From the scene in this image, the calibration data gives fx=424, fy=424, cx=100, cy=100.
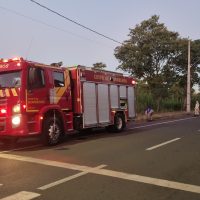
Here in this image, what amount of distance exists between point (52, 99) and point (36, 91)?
3.11ft

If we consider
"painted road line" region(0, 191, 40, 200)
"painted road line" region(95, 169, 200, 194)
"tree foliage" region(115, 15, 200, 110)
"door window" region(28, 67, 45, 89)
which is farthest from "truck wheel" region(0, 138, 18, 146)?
"tree foliage" region(115, 15, 200, 110)

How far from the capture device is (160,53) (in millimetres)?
42625

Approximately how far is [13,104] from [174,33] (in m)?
33.4

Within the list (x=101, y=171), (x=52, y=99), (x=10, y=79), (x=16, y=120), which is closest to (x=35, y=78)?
(x=10, y=79)

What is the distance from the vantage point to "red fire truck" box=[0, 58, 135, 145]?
12.7 metres

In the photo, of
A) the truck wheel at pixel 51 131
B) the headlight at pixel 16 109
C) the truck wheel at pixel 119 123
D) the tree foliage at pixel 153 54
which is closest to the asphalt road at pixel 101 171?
the truck wheel at pixel 51 131

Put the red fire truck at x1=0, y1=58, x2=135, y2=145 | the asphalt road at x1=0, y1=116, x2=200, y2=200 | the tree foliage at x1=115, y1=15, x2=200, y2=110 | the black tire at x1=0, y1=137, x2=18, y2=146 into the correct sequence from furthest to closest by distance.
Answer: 1. the tree foliage at x1=115, y1=15, x2=200, y2=110
2. the black tire at x1=0, y1=137, x2=18, y2=146
3. the red fire truck at x1=0, y1=58, x2=135, y2=145
4. the asphalt road at x1=0, y1=116, x2=200, y2=200

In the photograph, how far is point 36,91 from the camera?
13.2 metres

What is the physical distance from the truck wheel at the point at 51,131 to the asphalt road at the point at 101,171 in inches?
11.1

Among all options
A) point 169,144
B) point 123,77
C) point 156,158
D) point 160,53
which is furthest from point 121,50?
→ point 156,158

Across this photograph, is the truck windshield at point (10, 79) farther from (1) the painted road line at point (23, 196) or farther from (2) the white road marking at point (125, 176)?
(1) the painted road line at point (23, 196)

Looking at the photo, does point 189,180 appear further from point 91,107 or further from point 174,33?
point 174,33

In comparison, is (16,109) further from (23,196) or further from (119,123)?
(119,123)

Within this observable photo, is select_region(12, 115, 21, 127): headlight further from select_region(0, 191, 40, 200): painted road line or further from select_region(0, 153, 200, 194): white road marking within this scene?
select_region(0, 191, 40, 200): painted road line
